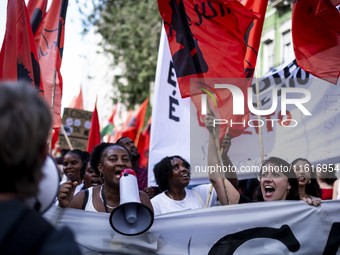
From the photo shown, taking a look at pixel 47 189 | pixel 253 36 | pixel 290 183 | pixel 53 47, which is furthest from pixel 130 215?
pixel 53 47

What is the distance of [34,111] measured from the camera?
992 millimetres

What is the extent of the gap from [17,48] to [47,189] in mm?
2861

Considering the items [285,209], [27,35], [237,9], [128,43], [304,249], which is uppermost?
[128,43]

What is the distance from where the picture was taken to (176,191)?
3.69m

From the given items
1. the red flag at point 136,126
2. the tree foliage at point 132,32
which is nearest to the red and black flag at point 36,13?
the red flag at point 136,126

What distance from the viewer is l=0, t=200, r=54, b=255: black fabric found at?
0.91m

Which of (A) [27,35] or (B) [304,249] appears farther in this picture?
(A) [27,35]

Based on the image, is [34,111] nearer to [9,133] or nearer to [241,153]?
[9,133]

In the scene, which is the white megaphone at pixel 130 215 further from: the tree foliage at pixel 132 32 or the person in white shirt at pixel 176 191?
the tree foliage at pixel 132 32

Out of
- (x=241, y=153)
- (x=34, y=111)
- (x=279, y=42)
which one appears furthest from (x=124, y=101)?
(x=34, y=111)

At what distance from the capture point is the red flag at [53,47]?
447cm

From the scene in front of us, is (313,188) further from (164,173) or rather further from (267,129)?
(164,173)

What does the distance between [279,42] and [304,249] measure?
15.5 m

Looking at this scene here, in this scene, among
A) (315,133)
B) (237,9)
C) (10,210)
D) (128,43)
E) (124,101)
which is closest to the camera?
(10,210)
